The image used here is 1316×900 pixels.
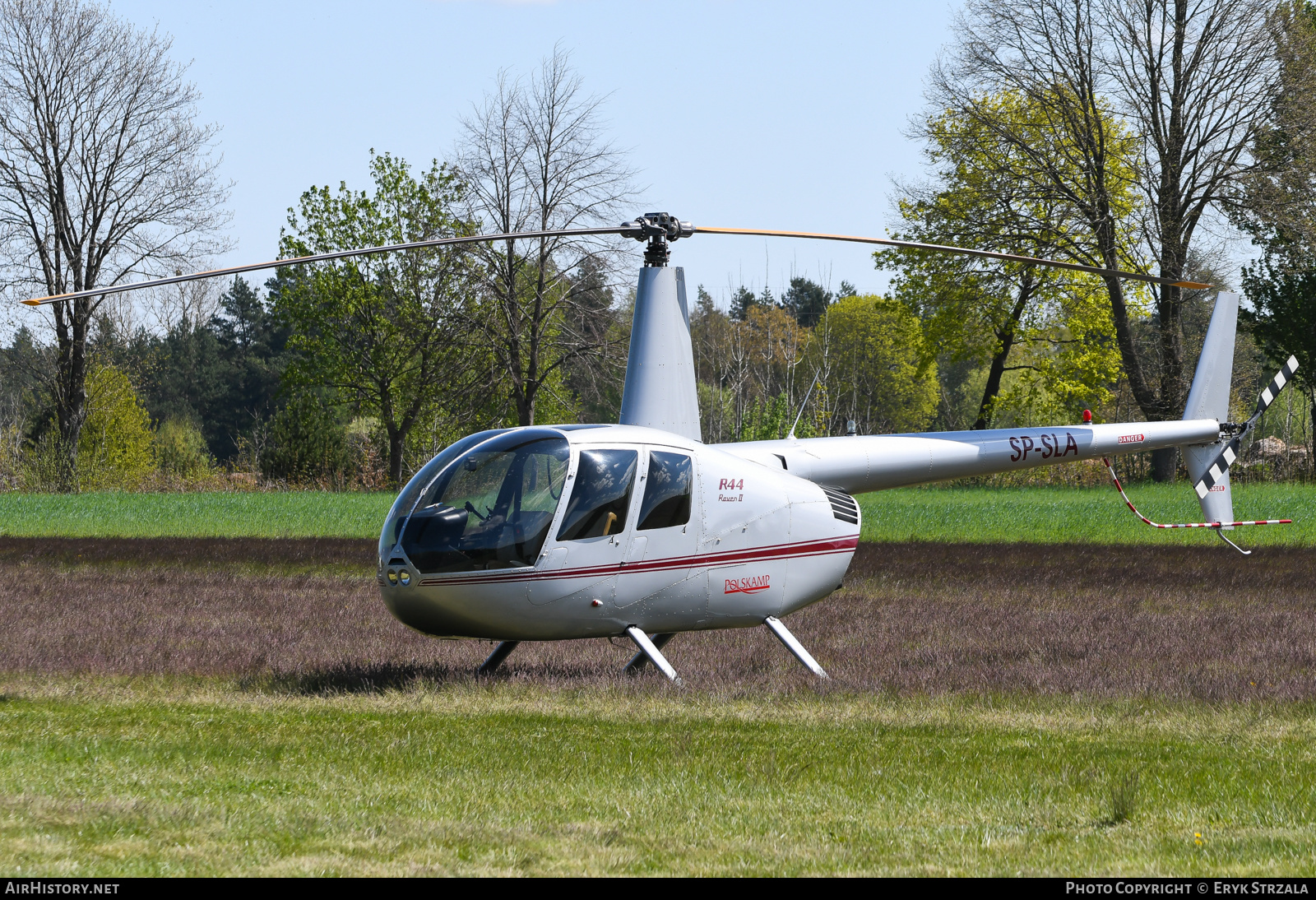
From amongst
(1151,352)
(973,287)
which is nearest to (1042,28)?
(973,287)

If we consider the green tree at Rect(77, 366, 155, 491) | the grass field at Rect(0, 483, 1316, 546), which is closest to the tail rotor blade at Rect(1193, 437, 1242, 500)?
the grass field at Rect(0, 483, 1316, 546)

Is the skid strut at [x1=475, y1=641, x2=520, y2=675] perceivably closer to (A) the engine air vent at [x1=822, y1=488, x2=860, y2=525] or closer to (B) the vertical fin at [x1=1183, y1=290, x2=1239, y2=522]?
(A) the engine air vent at [x1=822, y1=488, x2=860, y2=525]

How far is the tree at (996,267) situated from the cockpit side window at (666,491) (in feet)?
97.2

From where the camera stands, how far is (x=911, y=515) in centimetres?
3080

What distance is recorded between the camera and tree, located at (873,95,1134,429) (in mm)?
38031

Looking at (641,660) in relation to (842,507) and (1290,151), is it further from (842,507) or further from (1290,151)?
(1290,151)

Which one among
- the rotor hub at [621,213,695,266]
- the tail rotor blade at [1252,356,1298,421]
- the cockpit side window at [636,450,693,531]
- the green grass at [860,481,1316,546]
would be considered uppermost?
the rotor hub at [621,213,695,266]

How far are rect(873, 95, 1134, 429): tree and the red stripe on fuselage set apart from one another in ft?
94.1

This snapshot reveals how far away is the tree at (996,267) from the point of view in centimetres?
3803

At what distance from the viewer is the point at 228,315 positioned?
286ft

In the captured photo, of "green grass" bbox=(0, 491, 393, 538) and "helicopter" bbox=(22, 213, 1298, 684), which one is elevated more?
"helicopter" bbox=(22, 213, 1298, 684)

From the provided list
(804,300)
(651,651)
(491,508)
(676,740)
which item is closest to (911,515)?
(651,651)

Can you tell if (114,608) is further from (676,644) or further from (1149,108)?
(1149,108)

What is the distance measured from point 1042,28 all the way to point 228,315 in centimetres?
6460
